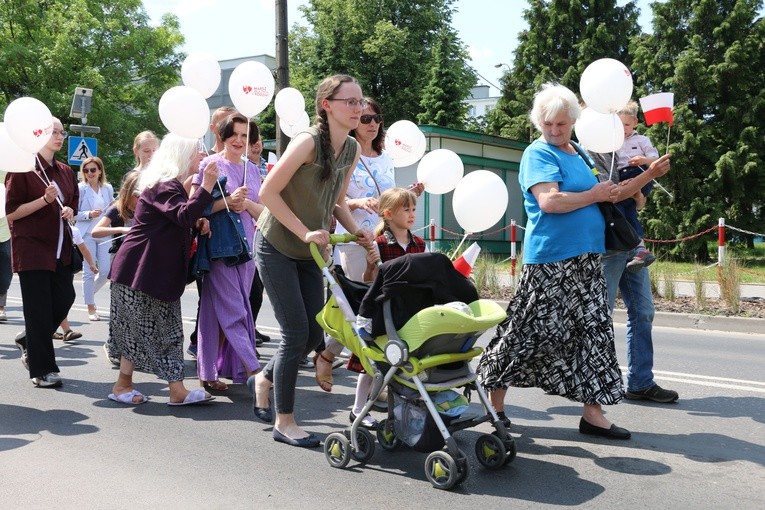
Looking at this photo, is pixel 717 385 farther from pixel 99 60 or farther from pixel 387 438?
pixel 99 60

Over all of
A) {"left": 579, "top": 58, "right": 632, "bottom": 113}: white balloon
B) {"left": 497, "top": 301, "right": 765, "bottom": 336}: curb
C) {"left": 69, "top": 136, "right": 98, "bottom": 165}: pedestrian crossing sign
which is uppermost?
{"left": 69, "top": 136, "right": 98, "bottom": 165}: pedestrian crossing sign

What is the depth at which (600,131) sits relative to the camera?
17.8 ft

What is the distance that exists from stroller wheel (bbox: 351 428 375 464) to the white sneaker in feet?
10.3

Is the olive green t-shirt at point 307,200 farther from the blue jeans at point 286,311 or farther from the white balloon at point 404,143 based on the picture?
the white balloon at point 404,143

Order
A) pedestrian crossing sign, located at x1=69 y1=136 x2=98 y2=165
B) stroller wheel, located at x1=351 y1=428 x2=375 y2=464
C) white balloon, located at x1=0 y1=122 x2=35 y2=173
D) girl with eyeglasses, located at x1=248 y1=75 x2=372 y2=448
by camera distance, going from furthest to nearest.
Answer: pedestrian crossing sign, located at x1=69 y1=136 x2=98 y2=165, white balloon, located at x1=0 y1=122 x2=35 y2=173, girl with eyeglasses, located at x1=248 y1=75 x2=372 y2=448, stroller wheel, located at x1=351 y1=428 x2=375 y2=464

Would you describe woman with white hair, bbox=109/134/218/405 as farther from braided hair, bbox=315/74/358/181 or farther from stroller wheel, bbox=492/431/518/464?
stroller wheel, bbox=492/431/518/464

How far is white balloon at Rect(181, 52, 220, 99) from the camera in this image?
7.40m

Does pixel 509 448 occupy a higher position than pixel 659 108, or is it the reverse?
pixel 659 108

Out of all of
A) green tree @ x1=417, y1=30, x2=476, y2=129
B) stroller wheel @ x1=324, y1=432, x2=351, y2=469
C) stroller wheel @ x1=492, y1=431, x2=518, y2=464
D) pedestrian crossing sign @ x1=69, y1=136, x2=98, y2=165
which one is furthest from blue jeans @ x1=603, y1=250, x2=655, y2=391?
green tree @ x1=417, y1=30, x2=476, y2=129

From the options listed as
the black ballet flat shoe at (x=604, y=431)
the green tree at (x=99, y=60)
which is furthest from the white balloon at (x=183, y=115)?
the green tree at (x=99, y=60)

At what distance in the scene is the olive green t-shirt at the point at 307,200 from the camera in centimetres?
444

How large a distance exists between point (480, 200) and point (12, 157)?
354cm

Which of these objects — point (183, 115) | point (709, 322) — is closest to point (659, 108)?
point (183, 115)

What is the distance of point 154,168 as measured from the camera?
18.3 ft
